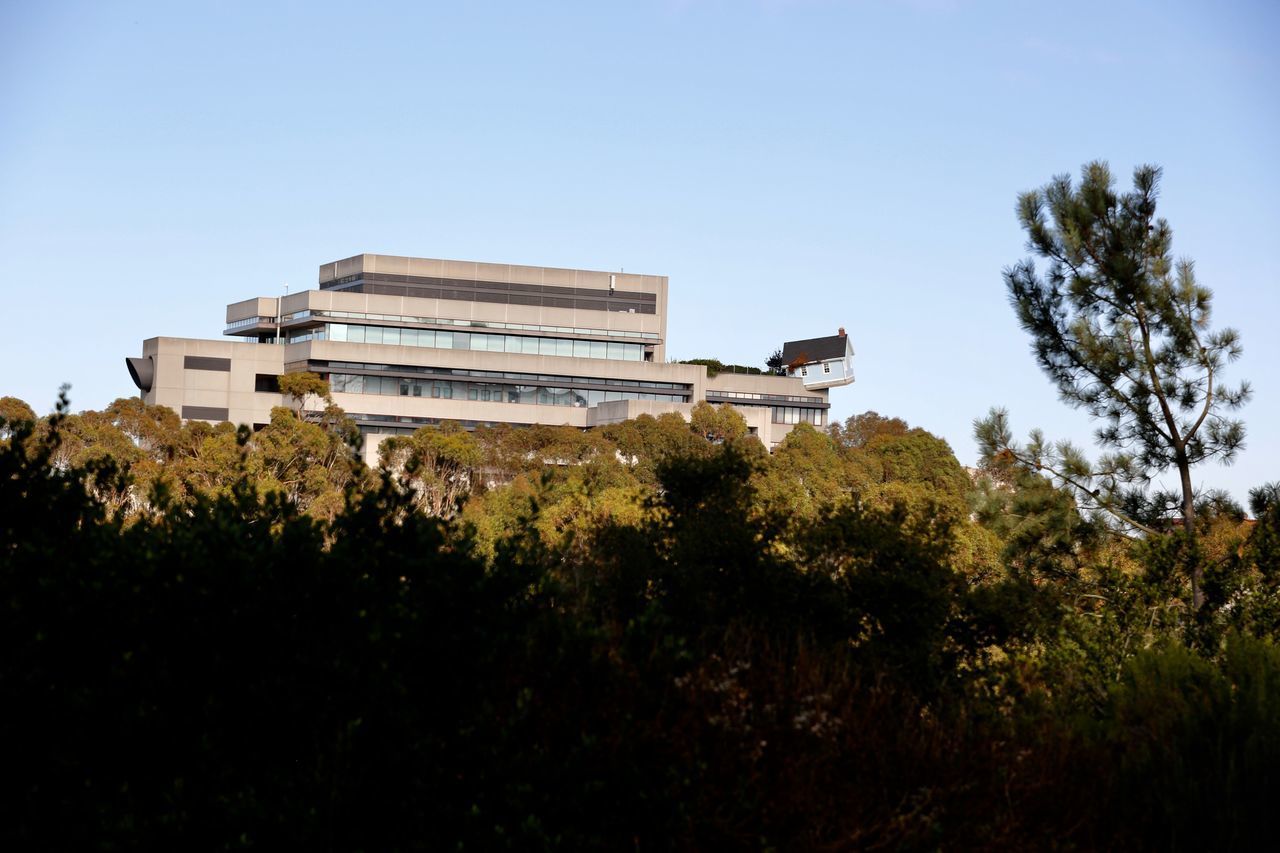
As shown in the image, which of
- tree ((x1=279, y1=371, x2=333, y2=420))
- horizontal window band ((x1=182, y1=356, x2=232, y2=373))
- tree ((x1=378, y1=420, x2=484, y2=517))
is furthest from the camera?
horizontal window band ((x1=182, y1=356, x2=232, y2=373))

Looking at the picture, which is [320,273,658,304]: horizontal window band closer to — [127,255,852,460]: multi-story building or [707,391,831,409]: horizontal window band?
[127,255,852,460]: multi-story building

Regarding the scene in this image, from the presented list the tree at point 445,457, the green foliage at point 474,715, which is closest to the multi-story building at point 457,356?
the tree at point 445,457

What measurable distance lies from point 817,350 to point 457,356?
30.5 meters

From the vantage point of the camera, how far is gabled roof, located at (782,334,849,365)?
104 meters

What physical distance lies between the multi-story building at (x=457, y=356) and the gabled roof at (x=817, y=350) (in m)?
6.64

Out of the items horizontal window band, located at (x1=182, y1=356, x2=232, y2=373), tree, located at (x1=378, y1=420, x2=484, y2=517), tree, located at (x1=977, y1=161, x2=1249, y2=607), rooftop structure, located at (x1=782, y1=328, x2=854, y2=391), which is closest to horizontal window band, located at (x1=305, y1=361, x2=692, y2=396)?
horizontal window band, located at (x1=182, y1=356, x2=232, y2=373)

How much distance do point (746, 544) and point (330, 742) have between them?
6.50 meters

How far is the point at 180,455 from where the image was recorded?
2584 inches

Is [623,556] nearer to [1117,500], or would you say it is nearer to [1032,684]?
[1032,684]

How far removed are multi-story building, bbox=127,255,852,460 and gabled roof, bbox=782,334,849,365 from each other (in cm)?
664

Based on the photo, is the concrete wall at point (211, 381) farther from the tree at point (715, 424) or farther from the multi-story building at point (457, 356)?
the tree at point (715, 424)

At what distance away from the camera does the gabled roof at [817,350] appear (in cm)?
10412

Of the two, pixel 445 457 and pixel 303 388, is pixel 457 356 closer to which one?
pixel 303 388

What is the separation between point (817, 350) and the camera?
347 ft
